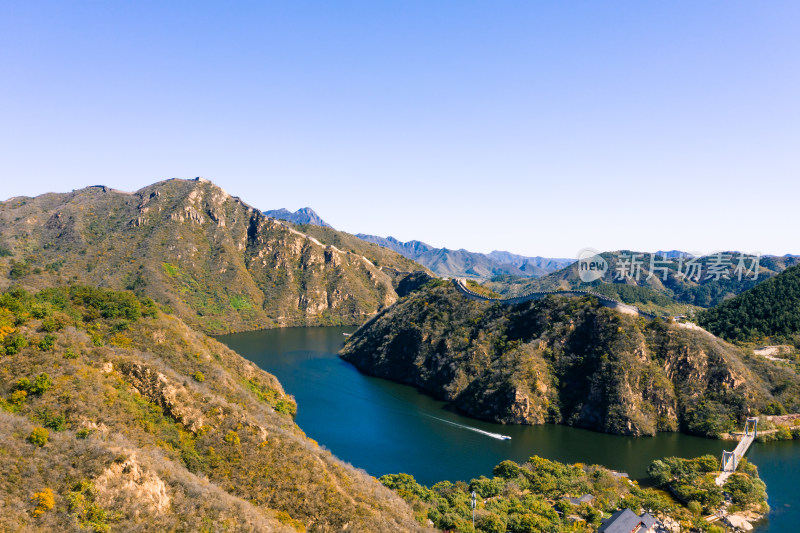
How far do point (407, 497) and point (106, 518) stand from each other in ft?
104

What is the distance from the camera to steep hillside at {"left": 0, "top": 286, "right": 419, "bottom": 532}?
2919cm

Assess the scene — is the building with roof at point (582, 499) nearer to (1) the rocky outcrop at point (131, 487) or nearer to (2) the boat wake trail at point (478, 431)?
(2) the boat wake trail at point (478, 431)

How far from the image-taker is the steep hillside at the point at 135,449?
29188 millimetres

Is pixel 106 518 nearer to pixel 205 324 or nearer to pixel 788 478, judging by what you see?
pixel 788 478

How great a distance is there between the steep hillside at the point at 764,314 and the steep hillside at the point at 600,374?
38.9 metres

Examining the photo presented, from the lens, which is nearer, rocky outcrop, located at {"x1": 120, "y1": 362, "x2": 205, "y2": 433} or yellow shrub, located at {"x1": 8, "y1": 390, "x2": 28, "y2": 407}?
yellow shrub, located at {"x1": 8, "y1": 390, "x2": 28, "y2": 407}

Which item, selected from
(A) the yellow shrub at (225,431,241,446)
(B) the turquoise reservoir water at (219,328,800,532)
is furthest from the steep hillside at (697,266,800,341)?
(A) the yellow shrub at (225,431,241,446)

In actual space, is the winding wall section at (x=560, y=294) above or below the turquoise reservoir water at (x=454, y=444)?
above

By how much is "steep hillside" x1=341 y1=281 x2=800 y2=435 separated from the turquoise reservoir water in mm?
3736

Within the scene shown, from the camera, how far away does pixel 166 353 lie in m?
Answer: 56.9

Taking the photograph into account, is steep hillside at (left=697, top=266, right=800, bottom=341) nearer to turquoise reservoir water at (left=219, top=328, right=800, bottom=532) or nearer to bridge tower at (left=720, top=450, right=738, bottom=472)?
turquoise reservoir water at (left=219, top=328, right=800, bottom=532)

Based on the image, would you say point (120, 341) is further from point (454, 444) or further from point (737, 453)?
point (737, 453)

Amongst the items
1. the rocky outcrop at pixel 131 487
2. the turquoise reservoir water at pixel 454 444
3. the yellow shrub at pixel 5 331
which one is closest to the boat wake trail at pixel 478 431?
the turquoise reservoir water at pixel 454 444

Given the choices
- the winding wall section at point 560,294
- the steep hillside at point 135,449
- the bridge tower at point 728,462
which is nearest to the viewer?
the steep hillside at point 135,449
